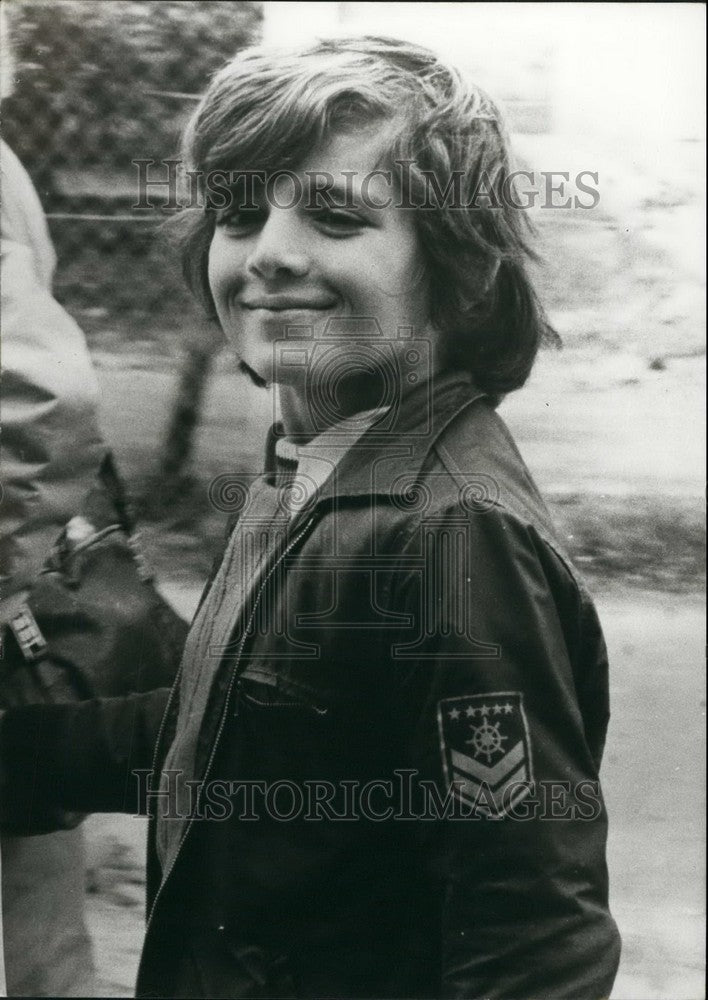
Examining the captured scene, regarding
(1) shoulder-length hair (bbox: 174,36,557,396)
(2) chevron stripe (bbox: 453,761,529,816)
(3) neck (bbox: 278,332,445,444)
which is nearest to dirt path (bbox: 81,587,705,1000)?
(2) chevron stripe (bbox: 453,761,529,816)

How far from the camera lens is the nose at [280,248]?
2793 millimetres

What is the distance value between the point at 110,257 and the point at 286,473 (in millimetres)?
717

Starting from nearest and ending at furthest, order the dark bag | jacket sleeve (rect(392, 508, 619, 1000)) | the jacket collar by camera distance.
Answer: jacket sleeve (rect(392, 508, 619, 1000)) → the jacket collar → the dark bag

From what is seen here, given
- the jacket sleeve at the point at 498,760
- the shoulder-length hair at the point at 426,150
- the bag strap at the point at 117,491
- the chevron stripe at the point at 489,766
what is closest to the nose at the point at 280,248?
the shoulder-length hair at the point at 426,150

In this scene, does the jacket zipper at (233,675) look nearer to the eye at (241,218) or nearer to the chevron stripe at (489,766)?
the chevron stripe at (489,766)


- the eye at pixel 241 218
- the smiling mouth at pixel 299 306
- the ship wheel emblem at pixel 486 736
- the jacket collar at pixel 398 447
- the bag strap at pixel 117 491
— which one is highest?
the eye at pixel 241 218

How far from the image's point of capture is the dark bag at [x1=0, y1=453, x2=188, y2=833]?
2.87 meters

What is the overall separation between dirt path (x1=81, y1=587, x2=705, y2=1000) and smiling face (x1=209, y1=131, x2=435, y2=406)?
2.60 ft

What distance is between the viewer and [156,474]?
2.91 meters

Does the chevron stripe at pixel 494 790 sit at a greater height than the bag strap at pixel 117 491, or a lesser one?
lesser

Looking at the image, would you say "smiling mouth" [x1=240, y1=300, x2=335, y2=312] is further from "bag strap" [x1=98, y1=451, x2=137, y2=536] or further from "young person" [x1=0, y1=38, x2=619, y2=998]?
"bag strap" [x1=98, y1=451, x2=137, y2=536]

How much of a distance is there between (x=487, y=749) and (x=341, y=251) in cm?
124

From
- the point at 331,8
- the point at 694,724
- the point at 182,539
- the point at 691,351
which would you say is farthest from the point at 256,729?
the point at 331,8

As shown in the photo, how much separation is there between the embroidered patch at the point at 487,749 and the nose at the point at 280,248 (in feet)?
3.63
